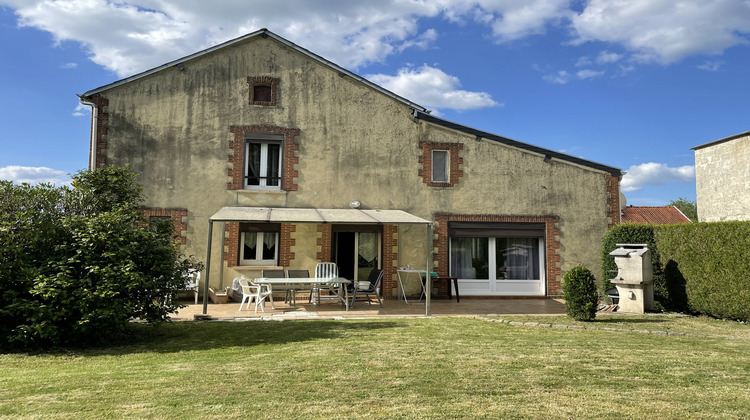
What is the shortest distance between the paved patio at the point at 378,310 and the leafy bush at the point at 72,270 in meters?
2.21

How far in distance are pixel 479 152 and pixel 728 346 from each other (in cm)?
730

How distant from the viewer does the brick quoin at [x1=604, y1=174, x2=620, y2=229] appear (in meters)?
12.6

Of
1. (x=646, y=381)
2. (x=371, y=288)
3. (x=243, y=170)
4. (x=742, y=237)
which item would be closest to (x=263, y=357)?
(x=646, y=381)

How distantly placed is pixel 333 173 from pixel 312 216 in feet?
6.52

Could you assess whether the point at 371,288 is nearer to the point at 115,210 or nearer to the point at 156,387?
the point at 115,210

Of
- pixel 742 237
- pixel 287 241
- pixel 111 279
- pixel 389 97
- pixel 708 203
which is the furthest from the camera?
pixel 708 203

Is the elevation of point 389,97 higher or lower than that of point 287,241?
higher

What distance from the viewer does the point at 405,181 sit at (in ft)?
39.8

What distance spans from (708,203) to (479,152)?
7950 mm

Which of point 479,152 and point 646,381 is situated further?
point 479,152

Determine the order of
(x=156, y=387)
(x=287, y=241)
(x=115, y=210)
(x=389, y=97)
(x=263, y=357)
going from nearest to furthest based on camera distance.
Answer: (x=156, y=387), (x=263, y=357), (x=115, y=210), (x=287, y=241), (x=389, y=97)

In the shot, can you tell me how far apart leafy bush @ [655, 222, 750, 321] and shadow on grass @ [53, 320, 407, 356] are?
5747 mm

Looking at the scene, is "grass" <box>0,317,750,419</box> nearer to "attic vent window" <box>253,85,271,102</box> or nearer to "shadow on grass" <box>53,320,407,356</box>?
"shadow on grass" <box>53,320,407,356</box>

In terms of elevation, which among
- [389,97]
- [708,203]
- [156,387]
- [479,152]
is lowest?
[156,387]
